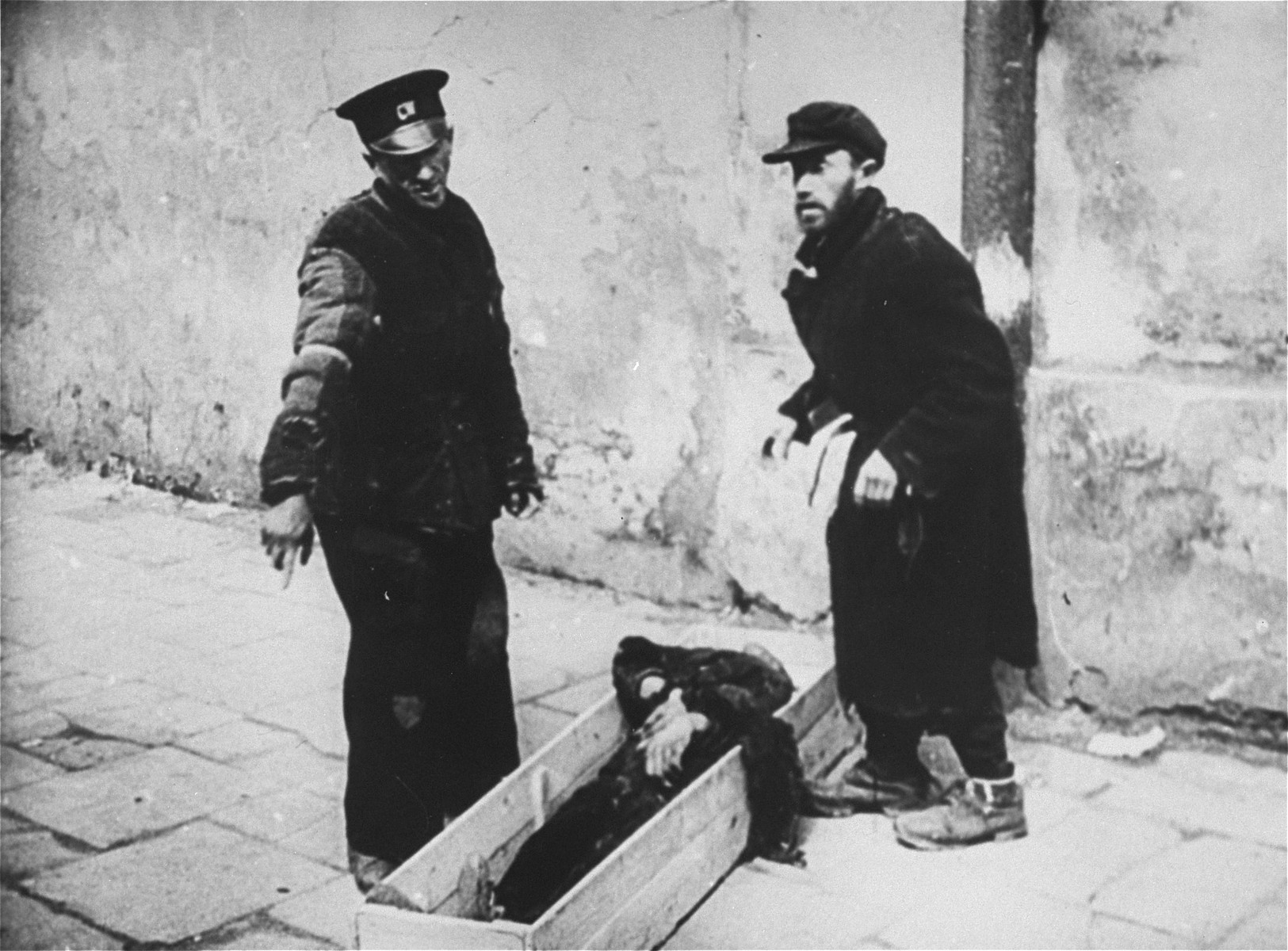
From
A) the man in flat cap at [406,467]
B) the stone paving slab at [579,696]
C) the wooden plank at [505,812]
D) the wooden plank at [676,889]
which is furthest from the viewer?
the stone paving slab at [579,696]

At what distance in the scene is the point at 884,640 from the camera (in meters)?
4.52

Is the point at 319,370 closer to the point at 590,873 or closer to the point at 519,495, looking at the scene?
the point at 519,495

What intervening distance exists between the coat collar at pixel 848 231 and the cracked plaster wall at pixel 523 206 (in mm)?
71

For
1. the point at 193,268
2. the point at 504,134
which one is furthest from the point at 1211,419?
the point at 193,268

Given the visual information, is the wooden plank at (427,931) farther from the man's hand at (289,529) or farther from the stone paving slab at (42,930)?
the man's hand at (289,529)

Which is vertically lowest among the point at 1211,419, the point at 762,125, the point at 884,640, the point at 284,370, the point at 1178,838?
the point at 1178,838

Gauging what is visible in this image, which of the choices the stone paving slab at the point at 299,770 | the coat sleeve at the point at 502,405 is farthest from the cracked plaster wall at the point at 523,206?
the stone paving slab at the point at 299,770

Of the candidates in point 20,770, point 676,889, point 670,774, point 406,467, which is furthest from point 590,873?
point 20,770

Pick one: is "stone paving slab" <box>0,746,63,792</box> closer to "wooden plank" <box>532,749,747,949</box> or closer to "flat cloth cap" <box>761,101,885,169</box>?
"wooden plank" <box>532,749,747,949</box>

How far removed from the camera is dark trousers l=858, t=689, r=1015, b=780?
4383 mm

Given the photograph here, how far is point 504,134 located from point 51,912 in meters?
2.15

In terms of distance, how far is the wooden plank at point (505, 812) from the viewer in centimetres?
339

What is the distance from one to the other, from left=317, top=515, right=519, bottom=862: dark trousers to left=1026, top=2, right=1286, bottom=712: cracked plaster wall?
1632 mm

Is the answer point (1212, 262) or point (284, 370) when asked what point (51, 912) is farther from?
point (1212, 262)
